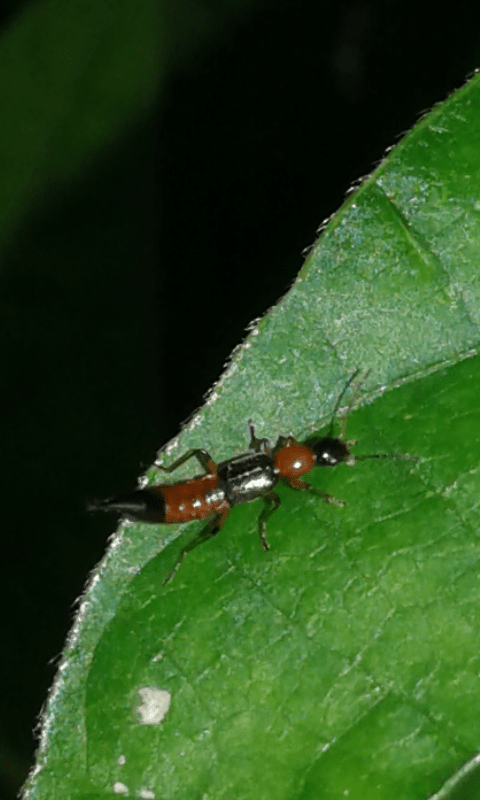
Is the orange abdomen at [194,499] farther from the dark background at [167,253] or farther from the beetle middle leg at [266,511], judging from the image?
the dark background at [167,253]

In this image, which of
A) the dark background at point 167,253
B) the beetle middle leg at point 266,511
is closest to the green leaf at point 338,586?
the beetle middle leg at point 266,511

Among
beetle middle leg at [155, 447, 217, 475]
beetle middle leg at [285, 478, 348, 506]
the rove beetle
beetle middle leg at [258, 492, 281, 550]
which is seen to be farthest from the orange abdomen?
beetle middle leg at [285, 478, 348, 506]

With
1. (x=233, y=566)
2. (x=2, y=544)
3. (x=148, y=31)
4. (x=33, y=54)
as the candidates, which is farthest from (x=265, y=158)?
(x=233, y=566)

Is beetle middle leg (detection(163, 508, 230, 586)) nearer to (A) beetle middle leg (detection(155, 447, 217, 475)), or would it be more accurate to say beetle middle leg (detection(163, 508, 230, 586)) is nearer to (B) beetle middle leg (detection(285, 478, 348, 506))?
(A) beetle middle leg (detection(155, 447, 217, 475))

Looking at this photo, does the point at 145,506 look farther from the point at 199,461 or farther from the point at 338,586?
the point at 338,586

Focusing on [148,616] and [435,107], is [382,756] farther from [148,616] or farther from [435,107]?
[435,107]

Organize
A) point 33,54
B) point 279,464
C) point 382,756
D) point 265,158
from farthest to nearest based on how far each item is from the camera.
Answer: point 265,158 → point 33,54 → point 279,464 → point 382,756

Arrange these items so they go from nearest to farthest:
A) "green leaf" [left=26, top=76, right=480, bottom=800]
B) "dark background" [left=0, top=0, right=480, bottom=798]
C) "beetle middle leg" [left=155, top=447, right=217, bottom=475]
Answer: "green leaf" [left=26, top=76, right=480, bottom=800] < "beetle middle leg" [left=155, top=447, right=217, bottom=475] < "dark background" [left=0, top=0, right=480, bottom=798]

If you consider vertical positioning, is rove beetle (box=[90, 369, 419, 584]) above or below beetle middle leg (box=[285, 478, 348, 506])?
above

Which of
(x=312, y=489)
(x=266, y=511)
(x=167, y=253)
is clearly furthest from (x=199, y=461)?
(x=167, y=253)
